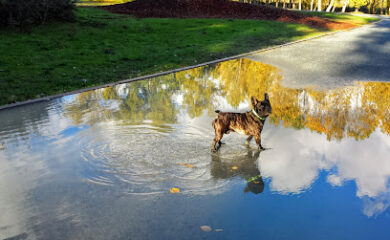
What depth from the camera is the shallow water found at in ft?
13.5

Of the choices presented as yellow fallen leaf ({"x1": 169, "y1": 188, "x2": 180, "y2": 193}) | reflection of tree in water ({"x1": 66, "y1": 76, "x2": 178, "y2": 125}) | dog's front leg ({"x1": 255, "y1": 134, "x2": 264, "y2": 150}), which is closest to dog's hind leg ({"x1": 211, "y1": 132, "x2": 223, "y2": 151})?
dog's front leg ({"x1": 255, "y1": 134, "x2": 264, "y2": 150})

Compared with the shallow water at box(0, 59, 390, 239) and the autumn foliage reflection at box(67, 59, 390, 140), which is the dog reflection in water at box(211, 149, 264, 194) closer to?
the shallow water at box(0, 59, 390, 239)

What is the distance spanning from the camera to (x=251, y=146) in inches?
254

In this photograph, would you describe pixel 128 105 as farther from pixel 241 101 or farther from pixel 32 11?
pixel 32 11

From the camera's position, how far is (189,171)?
216 inches

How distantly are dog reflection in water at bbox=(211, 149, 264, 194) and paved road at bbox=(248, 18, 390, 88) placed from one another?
5891 mm

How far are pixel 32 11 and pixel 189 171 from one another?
1842 centimetres

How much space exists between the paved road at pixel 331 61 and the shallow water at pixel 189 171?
8.66ft

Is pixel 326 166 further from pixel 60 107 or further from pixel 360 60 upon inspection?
pixel 360 60

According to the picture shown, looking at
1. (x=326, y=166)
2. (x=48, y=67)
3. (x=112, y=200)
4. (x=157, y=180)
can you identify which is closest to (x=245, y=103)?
(x=326, y=166)

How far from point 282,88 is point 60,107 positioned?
658 cm

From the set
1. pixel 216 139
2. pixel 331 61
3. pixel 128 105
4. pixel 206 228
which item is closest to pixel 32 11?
pixel 128 105

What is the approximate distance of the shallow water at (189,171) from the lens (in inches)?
162

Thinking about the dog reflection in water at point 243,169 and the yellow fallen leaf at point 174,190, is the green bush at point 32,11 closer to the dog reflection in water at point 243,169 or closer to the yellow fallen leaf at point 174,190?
the dog reflection in water at point 243,169
